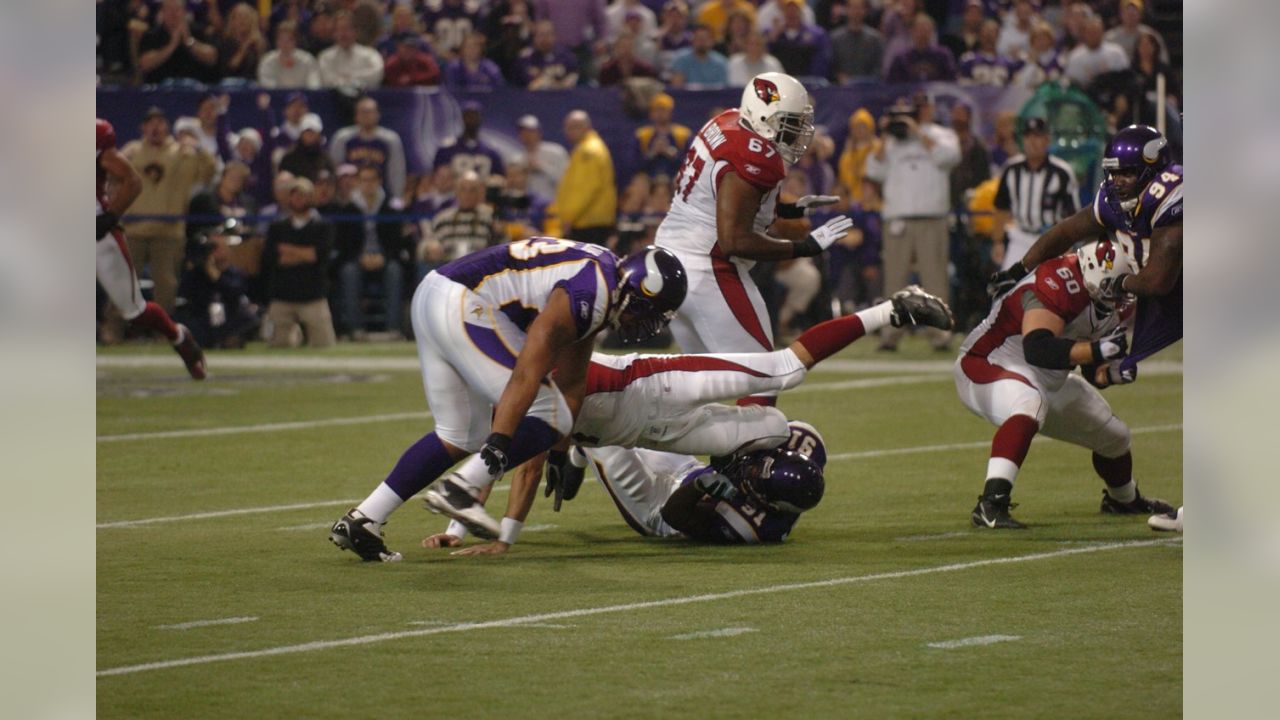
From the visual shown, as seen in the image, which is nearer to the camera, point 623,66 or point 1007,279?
point 1007,279

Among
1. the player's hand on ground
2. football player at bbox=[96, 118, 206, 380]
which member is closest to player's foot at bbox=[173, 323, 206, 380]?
football player at bbox=[96, 118, 206, 380]

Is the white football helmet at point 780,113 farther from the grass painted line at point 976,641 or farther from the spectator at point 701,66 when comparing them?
the spectator at point 701,66

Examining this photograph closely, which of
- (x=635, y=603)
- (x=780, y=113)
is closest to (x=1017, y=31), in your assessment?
(x=780, y=113)

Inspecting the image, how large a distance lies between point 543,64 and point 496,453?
1220 cm

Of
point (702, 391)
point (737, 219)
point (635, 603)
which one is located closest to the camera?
point (635, 603)

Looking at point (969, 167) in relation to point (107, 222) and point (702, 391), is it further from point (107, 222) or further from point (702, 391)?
point (702, 391)

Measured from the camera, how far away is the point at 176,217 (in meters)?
16.3

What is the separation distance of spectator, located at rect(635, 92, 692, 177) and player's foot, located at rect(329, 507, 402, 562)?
972cm

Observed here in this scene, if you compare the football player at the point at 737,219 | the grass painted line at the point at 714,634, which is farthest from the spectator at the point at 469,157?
the grass painted line at the point at 714,634

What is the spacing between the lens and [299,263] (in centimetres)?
1584

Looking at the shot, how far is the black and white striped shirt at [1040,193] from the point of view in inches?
541

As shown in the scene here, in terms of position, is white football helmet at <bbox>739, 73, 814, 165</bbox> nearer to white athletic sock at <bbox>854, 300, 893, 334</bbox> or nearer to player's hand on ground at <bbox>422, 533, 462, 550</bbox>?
white athletic sock at <bbox>854, 300, 893, 334</bbox>

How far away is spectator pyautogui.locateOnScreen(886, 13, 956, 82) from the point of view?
658 inches
